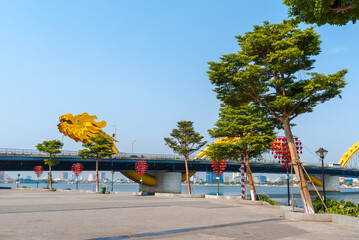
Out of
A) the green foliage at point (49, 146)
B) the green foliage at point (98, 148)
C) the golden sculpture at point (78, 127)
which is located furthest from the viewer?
the golden sculpture at point (78, 127)

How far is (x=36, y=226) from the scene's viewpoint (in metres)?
14.0

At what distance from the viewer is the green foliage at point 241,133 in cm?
3325

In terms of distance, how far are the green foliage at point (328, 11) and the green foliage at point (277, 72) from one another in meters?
5.83

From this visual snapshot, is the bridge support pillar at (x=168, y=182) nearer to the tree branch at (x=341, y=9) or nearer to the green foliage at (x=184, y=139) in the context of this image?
the green foliage at (x=184, y=139)

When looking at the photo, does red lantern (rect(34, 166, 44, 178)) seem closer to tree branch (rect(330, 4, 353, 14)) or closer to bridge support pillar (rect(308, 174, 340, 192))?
tree branch (rect(330, 4, 353, 14))

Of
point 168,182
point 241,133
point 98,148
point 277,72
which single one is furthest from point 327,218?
point 168,182

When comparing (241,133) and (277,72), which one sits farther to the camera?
(241,133)

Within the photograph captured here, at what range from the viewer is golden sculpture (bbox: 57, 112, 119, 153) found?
75.6m

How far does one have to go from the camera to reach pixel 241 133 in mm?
36062

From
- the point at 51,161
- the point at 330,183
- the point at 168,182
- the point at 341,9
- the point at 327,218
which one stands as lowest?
the point at 330,183

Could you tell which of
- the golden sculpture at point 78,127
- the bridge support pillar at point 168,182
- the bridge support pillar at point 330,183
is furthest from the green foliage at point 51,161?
the bridge support pillar at point 330,183

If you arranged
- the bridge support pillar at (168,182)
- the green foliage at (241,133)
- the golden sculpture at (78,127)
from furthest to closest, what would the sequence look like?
1. the bridge support pillar at (168,182)
2. the golden sculpture at (78,127)
3. the green foliage at (241,133)

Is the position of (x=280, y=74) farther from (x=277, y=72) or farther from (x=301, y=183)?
(x=301, y=183)

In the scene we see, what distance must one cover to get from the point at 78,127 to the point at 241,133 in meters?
52.3
